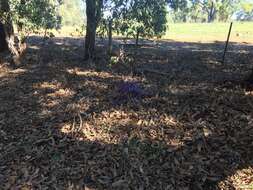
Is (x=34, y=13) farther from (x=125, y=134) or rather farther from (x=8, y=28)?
(x=125, y=134)

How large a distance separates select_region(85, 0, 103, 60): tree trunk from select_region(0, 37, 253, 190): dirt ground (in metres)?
3.13

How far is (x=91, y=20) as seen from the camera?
12.3 meters

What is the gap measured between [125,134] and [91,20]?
277 inches

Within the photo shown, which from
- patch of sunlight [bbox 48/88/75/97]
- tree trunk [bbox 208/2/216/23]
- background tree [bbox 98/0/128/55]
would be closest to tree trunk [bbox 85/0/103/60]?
A: background tree [bbox 98/0/128/55]

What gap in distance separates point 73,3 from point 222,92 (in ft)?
259

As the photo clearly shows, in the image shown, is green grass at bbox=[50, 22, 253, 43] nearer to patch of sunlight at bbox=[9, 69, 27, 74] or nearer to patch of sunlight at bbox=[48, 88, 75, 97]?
patch of sunlight at bbox=[9, 69, 27, 74]

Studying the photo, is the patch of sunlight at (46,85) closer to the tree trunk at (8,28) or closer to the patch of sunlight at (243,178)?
the tree trunk at (8,28)

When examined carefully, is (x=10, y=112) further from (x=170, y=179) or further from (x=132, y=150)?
(x=170, y=179)

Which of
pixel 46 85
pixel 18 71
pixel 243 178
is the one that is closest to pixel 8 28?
pixel 18 71

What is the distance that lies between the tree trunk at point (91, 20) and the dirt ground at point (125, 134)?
3.13 metres

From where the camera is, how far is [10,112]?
299 inches

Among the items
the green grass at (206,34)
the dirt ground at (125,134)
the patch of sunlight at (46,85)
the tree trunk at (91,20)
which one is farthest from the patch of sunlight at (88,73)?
the green grass at (206,34)

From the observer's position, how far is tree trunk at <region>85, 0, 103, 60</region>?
11.9 metres

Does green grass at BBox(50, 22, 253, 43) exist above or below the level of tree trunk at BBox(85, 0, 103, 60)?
below
